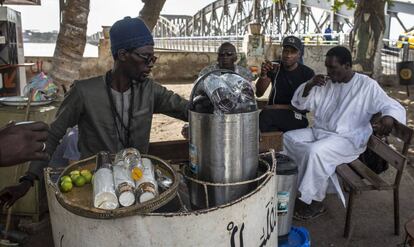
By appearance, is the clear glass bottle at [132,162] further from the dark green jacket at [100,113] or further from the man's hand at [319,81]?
the man's hand at [319,81]

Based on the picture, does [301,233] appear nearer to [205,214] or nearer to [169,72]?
[205,214]

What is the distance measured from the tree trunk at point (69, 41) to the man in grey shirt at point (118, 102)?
7.83 ft

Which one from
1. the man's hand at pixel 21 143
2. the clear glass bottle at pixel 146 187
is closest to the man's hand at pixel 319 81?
the clear glass bottle at pixel 146 187

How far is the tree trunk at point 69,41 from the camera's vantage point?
15.3 ft

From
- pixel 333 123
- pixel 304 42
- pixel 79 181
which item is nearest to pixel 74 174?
pixel 79 181

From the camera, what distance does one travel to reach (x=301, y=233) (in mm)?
2641

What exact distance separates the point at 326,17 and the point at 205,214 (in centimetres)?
3141

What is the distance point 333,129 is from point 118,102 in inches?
95.1

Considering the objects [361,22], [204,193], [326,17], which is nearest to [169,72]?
[361,22]

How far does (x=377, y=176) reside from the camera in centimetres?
367

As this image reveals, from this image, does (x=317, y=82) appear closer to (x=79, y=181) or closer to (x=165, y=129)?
(x=79, y=181)

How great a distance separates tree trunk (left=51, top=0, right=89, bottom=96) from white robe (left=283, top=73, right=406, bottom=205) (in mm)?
2543

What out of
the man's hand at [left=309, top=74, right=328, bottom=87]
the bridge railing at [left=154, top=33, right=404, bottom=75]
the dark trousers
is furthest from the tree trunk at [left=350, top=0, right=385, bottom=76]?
the man's hand at [left=309, top=74, right=328, bottom=87]

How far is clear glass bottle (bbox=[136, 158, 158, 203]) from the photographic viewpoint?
62.9 inches
